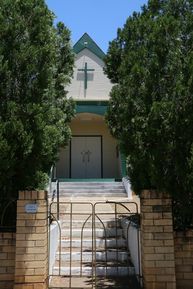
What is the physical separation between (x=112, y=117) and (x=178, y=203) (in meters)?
3.42

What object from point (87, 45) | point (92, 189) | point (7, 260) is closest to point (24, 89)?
point (7, 260)

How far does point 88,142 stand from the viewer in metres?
18.7

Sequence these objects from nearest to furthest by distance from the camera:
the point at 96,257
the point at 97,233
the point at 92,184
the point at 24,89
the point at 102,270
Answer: the point at 24,89
the point at 102,270
the point at 96,257
the point at 97,233
the point at 92,184

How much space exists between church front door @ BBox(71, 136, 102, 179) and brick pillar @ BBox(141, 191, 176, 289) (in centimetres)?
1215

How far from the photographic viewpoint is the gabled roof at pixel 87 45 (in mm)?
19016

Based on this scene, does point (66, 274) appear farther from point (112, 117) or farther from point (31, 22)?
point (31, 22)

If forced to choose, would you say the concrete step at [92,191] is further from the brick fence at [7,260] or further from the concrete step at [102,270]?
the brick fence at [7,260]

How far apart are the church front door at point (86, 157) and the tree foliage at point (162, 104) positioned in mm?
10447

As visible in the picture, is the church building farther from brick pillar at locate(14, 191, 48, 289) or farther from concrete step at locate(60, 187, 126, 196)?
brick pillar at locate(14, 191, 48, 289)

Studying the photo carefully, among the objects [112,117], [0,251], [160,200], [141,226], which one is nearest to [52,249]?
[0,251]

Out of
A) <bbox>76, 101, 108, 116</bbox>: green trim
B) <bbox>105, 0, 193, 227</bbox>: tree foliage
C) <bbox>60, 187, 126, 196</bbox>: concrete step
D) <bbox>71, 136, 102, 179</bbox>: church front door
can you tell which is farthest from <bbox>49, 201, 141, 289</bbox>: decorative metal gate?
<bbox>71, 136, 102, 179</bbox>: church front door

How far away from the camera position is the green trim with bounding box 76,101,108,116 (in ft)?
54.7

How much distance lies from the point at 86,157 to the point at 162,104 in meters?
12.5

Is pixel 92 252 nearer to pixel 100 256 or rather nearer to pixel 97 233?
pixel 100 256
